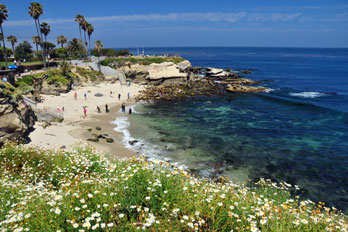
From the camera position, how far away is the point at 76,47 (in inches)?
2972

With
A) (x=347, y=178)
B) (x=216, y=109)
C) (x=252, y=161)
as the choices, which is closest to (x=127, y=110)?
(x=216, y=109)

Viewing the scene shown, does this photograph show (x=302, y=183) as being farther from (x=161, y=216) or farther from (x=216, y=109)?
(x=216, y=109)

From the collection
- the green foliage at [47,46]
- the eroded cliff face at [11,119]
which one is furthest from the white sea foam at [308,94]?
the green foliage at [47,46]

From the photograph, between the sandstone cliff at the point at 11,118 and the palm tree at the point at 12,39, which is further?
the palm tree at the point at 12,39

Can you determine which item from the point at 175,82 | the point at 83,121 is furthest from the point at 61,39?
the point at 83,121

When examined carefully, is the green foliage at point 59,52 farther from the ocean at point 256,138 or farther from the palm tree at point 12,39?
the ocean at point 256,138

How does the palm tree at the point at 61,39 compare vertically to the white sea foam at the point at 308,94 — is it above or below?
above

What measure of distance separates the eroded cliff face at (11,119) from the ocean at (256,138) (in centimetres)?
1124

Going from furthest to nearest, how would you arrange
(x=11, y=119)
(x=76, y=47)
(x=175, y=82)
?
1. (x=76, y=47)
2. (x=175, y=82)
3. (x=11, y=119)

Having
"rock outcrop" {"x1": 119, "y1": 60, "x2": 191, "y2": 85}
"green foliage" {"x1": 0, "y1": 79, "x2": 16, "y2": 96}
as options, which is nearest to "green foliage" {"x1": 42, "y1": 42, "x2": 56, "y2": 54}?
"rock outcrop" {"x1": 119, "y1": 60, "x2": 191, "y2": 85}

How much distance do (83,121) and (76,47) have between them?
54809 mm

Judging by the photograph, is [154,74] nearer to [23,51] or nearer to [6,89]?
[6,89]

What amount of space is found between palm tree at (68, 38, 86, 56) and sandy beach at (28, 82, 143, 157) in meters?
29.6

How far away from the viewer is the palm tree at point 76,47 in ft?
244
